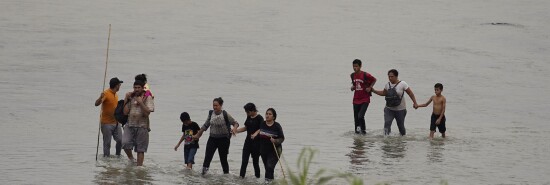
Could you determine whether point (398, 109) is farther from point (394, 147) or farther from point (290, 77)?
point (290, 77)

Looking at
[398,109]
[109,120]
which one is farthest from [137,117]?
[398,109]

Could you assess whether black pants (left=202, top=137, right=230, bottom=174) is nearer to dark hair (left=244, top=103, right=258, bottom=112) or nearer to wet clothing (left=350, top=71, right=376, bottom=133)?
dark hair (left=244, top=103, right=258, bottom=112)

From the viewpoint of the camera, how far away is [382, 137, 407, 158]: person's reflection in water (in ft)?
56.3

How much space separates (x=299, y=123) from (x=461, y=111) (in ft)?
15.5

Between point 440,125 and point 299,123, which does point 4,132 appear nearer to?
point 299,123

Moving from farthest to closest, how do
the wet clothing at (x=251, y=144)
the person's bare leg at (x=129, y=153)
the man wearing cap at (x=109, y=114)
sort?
1. the man wearing cap at (x=109, y=114)
2. the person's bare leg at (x=129, y=153)
3. the wet clothing at (x=251, y=144)

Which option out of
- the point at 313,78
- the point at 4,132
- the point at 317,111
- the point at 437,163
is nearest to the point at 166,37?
Answer: the point at 313,78

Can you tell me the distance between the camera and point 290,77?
94.2 feet

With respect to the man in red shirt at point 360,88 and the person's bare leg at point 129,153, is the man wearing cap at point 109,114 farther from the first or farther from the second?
the man in red shirt at point 360,88

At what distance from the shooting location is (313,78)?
2906 cm

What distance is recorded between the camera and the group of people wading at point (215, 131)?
14211mm

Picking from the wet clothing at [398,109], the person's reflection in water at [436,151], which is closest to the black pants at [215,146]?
the person's reflection in water at [436,151]

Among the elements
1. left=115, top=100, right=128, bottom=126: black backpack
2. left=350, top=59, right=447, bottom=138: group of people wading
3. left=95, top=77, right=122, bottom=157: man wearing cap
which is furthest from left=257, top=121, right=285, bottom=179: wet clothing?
left=350, top=59, right=447, bottom=138: group of people wading

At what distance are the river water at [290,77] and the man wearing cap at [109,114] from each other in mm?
318
